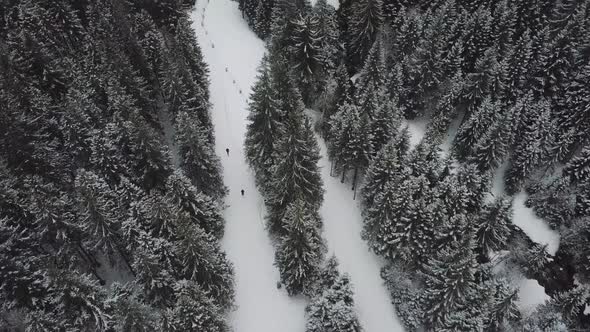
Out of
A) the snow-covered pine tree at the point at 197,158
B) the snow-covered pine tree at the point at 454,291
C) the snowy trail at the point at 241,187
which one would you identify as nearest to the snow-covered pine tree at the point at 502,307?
the snow-covered pine tree at the point at 454,291

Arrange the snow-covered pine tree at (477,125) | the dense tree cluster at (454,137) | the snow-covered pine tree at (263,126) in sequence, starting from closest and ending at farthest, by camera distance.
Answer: the dense tree cluster at (454,137) → the snow-covered pine tree at (263,126) → the snow-covered pine tree at (477,125)

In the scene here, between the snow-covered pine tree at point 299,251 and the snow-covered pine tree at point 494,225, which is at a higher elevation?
the snow-covered pine tree at point 494,225

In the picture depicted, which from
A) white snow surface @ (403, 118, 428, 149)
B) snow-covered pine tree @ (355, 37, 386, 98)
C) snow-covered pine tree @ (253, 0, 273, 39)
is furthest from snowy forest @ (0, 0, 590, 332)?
snow-covered pine tree @ (253, 0, 273, 39)

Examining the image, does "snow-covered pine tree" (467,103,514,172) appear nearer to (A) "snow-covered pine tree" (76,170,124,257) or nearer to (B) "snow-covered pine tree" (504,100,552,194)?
(B) "snow-covered pine tree" (504,100,552,194)

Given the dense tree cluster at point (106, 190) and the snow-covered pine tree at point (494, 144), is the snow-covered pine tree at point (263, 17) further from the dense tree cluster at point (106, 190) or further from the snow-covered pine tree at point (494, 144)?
the snow-covered pine tree at point (494, 144)

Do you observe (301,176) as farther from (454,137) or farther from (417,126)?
(454,137)

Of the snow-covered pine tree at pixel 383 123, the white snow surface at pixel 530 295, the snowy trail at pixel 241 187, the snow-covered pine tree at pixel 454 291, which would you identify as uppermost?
the snow-covered pine tree at pixel 383 123
